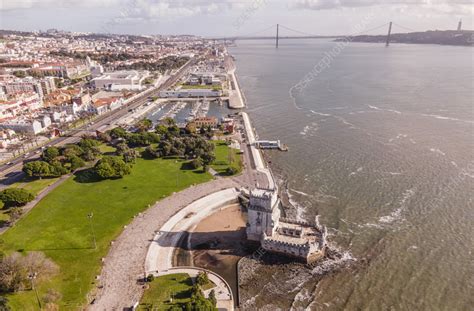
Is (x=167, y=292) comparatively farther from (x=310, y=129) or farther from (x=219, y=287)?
(x=310, y=129)

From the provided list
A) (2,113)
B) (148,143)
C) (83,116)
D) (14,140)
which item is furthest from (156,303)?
(2,113)

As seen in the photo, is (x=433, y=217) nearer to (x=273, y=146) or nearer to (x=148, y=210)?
(x=273, y=146)

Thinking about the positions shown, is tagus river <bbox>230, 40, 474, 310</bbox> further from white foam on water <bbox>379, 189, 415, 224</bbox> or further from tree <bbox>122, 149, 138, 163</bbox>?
tree <bbox>122, 149, 138, 163</bbox>

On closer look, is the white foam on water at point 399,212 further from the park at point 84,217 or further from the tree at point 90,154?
the tree at point 90,154

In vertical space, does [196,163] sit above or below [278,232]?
above

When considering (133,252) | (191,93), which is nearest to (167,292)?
(133,252)

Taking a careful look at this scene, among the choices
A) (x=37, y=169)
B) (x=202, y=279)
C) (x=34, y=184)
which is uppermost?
(x=37, y=169)
